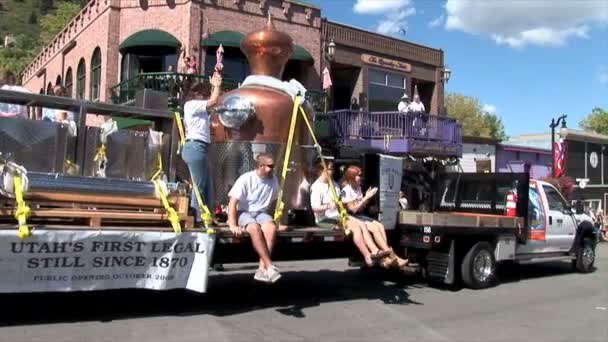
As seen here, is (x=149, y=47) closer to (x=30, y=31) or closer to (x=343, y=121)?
(x=343, y=121)

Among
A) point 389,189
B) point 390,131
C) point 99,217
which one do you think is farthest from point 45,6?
point 99,217

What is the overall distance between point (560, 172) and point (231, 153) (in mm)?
26306

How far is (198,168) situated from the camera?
742cm

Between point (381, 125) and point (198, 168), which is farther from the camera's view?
point (381, 125)

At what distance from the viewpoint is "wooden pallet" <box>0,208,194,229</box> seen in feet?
20.2

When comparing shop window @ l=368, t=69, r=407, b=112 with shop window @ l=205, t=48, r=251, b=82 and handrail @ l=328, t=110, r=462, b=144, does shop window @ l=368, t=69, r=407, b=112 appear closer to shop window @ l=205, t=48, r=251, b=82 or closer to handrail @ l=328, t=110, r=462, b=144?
handrail @ l=328, t=110, r=462, b=144

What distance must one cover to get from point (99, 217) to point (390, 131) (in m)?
17.1

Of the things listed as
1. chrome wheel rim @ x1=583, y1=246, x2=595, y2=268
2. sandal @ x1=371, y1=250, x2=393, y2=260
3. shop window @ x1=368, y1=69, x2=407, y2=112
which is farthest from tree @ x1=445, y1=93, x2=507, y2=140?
sandal @ x1=371, y1=250, x2=393, y2=260

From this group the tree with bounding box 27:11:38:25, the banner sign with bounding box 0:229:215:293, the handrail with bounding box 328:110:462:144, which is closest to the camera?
the banner sign with bounding box 0:229:215:293

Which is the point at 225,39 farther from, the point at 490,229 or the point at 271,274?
the point at 271,274

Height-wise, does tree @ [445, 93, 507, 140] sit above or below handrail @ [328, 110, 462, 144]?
above

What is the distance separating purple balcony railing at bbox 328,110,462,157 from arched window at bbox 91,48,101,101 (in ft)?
26.9

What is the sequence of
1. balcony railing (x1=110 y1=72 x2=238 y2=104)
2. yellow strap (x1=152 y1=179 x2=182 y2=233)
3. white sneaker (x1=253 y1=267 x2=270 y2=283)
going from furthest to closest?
balcony railing (x1=110 y1=72 x2=238 y2=104) → white sneaker (x1=253 y1=267 x2=270 y2=283) → yellow strap (x1=152 y1=179 x2=182 y2=233)

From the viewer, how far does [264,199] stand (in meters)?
7.44
